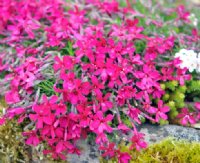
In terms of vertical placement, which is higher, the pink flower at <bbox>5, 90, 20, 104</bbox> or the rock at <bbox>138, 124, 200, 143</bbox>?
the pink flower at <bbox>5, 90, 20, 104</bbox>

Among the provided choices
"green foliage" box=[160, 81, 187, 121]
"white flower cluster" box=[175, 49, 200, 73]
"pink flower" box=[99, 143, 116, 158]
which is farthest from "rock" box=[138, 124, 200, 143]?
"white flower cluster" box=[175, 49, 200, 73]

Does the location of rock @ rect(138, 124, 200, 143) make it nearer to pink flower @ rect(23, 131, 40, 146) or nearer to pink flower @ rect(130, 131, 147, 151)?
pink flower @ rect(130, 131, 147, 151)

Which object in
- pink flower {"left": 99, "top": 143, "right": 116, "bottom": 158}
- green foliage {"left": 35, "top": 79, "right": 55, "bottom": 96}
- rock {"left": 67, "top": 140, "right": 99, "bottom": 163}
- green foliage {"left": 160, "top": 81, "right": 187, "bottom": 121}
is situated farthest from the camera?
green foliage {"left": 160, "top": 81, "right": 187, "bottom": 121}

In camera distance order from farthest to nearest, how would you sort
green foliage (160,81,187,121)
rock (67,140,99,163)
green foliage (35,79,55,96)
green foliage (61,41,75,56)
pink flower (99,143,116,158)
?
1. green foliage (61,41,75,56)
2. green foliage (160,81,187,121)
3. green foliage (35,79,55,96)
4. rock (67,140,99,163)
5. pink flower (99,143,116,158)

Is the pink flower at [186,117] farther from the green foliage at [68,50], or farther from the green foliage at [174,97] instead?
the green foliage at [68,50]

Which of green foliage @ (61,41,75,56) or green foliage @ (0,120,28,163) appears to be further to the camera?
green foliage @ (61,41,75,56)

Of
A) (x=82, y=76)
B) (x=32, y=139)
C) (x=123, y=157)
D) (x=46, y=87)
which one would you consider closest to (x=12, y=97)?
(x=46, y=87)

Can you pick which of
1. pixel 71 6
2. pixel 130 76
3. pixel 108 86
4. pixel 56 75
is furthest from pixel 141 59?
pixel 71 6

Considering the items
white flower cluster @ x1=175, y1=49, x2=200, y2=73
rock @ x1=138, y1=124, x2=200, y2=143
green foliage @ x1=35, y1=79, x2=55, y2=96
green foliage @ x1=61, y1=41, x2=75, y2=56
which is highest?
white flower cluster @ x1=175, y1=49, x2=200, y2=73
